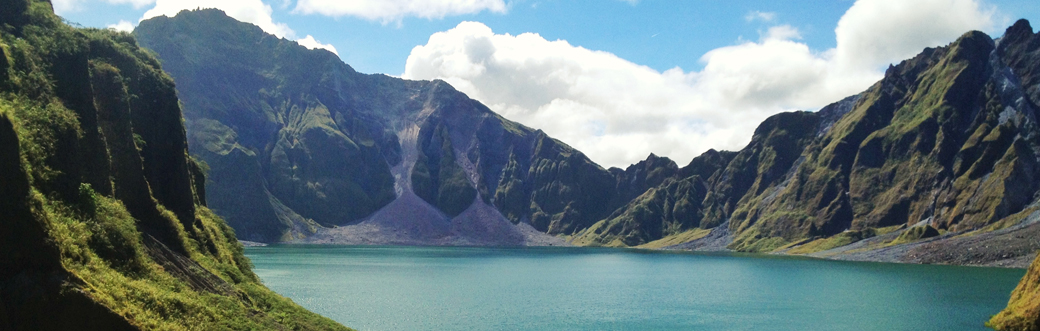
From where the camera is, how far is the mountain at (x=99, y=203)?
29016 millimetres

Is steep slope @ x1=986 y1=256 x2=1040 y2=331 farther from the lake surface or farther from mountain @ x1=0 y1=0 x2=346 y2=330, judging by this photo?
mountain @ x1=0 y1=0 x2=346 y2=330

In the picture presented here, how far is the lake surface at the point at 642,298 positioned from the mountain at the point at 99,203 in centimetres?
2458

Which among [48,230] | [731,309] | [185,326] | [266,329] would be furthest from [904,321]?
[48,230]

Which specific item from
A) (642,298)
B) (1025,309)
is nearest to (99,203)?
(1025,309)

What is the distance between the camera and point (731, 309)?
94.4m

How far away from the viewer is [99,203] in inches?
1544

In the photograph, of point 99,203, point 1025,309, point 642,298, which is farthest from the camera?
point 642,298

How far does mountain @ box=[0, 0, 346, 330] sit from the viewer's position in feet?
95.2

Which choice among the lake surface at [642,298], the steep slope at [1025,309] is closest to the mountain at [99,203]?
the lake surface at [642,298]

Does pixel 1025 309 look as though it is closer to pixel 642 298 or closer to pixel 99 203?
pixel 642 298

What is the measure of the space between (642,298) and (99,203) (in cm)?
8312

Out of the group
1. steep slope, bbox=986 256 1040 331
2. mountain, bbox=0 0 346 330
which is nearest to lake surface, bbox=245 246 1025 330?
steep slope, bbox=986 256 1040 331

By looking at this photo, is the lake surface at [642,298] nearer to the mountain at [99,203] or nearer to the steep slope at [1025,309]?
the steep slope at [1025,309]

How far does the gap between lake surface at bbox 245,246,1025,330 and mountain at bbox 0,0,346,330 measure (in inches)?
968
